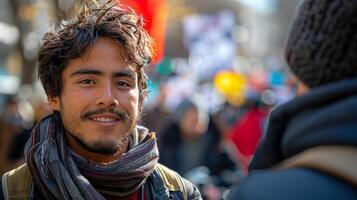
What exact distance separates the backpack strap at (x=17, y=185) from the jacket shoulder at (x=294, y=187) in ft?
3.79

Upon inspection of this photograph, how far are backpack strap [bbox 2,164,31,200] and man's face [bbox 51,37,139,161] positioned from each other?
0.66ft

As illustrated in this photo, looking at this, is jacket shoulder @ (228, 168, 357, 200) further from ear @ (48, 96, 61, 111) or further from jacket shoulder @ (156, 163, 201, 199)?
ear @ (48, 96, 61, 111)

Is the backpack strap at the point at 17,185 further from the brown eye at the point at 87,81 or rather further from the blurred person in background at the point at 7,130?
the blurred person in background at the point at 7,130

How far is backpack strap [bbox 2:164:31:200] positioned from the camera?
7.73 ft

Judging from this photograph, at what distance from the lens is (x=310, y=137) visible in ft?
4.48

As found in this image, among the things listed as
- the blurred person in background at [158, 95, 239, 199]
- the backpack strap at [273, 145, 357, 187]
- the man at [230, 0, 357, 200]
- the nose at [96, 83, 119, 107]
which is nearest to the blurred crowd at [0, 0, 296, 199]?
the blurred person in background at [158, 95, 239, 199]

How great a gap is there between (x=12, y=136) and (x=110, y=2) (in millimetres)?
4701

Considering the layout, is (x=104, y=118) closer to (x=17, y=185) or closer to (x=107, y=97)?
(x=107, y=97)

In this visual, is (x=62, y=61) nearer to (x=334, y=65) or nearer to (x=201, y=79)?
(x=334, y=65)

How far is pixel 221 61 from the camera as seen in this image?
13742 millimetres

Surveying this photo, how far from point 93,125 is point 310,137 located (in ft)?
4.08

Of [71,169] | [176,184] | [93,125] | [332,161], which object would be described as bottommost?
[176,184]

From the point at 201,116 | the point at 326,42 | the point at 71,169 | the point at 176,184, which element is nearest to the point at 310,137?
the point at 326,42

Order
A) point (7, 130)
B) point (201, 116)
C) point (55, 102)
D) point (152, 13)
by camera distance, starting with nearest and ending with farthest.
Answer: point (55, 102) < point (152, 13) < point (201, 116) < point (7, 130)
